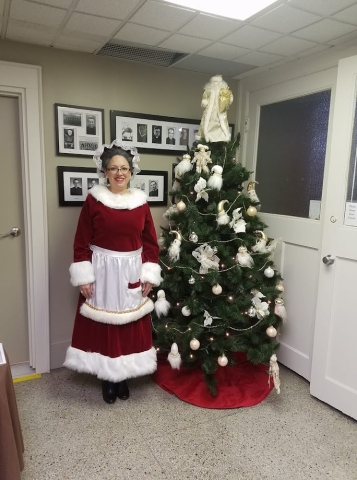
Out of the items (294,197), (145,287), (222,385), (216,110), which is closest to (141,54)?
(216,110)

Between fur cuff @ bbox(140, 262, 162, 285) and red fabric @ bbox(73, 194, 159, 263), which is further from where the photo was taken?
fur cuff @ bbox(140, 262, 162, 285)

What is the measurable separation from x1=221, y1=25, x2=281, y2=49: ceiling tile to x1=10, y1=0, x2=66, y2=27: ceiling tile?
3.04 ft

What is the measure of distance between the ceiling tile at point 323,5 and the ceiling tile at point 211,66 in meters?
0.84

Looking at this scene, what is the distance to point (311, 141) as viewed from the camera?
248 centimetres

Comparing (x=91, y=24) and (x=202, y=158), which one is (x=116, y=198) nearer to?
(x=202, y=158)

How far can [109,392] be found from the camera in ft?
7.41

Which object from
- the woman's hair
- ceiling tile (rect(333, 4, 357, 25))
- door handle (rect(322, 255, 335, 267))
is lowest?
door handle (rect(322, 255, 335, 267))

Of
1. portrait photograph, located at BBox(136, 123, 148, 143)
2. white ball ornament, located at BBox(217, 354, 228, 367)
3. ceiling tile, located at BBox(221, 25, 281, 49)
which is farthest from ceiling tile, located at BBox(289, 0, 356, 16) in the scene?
white ball ornament, located at BBox(217, 354, 228, 367)

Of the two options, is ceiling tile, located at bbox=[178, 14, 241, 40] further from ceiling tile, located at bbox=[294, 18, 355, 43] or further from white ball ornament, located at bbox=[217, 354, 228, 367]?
white ball ornament, located at bbox=[217, 354, 228, 367]

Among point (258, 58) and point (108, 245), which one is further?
point (258, 58)

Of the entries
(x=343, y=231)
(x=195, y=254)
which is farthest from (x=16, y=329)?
(x=343, y=231)

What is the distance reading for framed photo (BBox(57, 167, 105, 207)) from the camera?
2.44m

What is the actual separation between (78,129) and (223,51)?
1.07 m

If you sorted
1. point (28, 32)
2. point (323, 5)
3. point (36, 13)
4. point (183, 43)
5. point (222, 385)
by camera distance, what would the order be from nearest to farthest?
point (323, 5) < point (36, 13) < point (28, 32) < point (183, 43) < point (222, 385)
